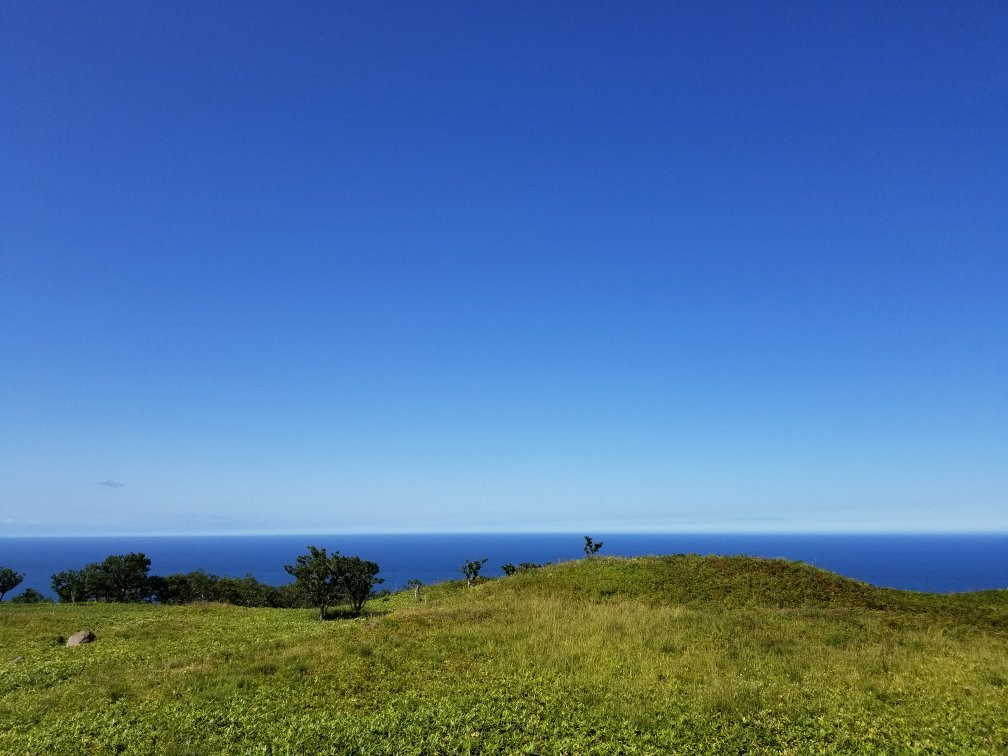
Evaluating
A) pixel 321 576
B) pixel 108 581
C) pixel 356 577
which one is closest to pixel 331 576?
pixel 321 576

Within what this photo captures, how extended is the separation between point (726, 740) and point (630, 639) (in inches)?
378

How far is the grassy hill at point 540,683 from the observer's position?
13.8m

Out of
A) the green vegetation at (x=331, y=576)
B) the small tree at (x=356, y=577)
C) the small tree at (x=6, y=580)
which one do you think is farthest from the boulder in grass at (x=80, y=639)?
the small tree at (x=6, y=580)

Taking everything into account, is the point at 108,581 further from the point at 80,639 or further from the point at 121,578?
the point at 80,639

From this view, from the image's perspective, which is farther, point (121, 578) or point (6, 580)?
point (121, 578)

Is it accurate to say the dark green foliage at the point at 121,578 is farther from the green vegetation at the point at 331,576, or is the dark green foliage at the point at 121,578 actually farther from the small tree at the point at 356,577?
the small tree at the point at 356,577

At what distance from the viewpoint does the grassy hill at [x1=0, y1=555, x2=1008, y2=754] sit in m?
13.8

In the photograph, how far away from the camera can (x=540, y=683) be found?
699 inches

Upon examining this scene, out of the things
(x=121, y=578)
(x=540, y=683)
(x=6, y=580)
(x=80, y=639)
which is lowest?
(x=121, y=578)

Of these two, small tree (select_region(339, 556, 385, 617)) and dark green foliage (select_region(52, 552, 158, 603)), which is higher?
A: small tree (select_region(339, 556, 385, 617))

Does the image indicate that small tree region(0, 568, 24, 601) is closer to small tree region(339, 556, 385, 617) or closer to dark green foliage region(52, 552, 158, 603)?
dark green foliage region(52, 552, 158, 603)

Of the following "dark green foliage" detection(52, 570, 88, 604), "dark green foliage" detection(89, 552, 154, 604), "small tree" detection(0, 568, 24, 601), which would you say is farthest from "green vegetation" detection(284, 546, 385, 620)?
"small tree" detection(0, 568, 24, 601)

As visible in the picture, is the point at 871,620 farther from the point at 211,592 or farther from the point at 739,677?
the point at 211,592

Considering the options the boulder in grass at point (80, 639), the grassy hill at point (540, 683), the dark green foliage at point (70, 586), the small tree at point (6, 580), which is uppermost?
the grassy hill at point (540, 683)
